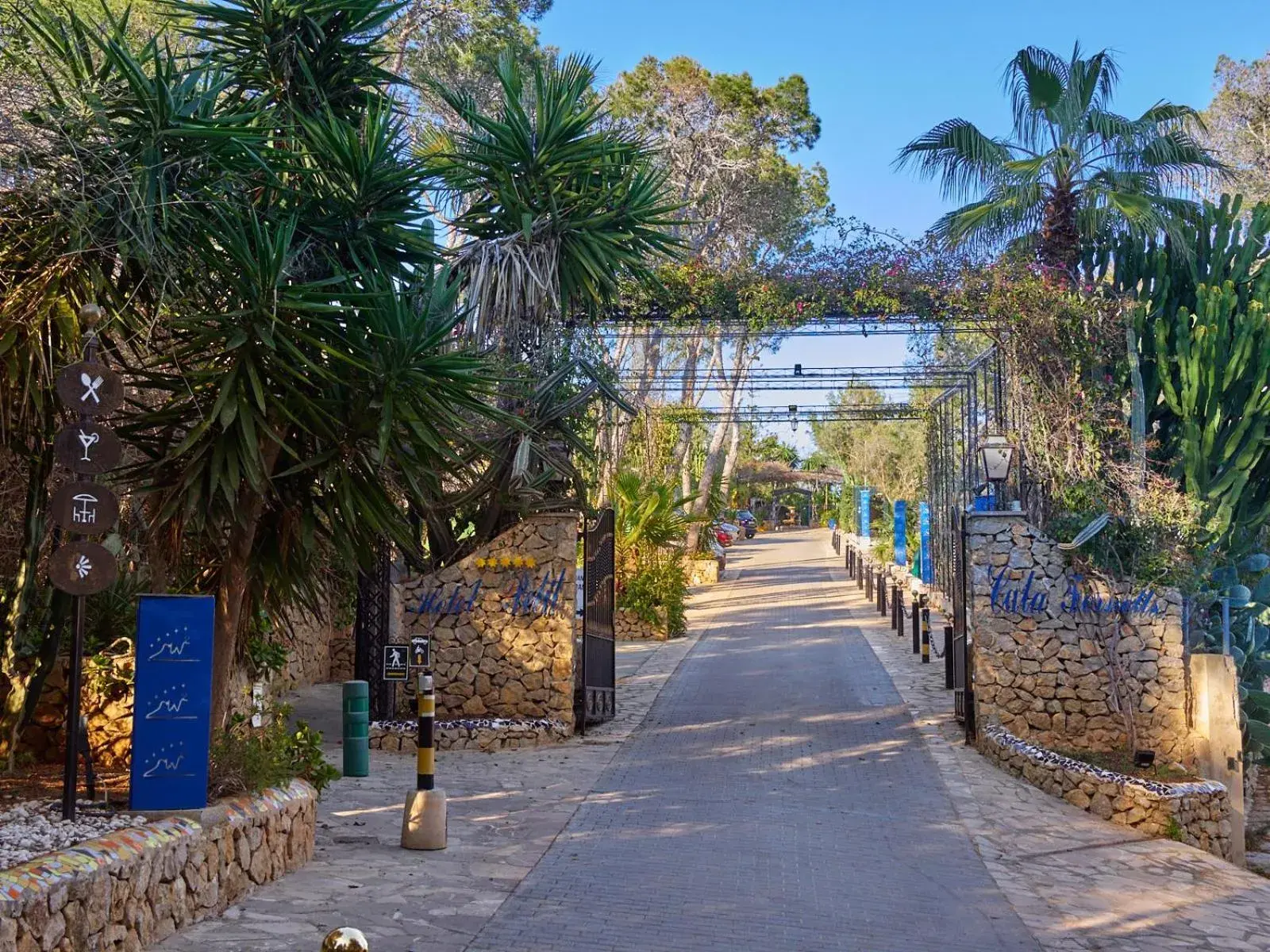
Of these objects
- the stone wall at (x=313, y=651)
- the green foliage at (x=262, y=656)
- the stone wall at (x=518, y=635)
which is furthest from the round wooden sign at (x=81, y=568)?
the stone wall at (x=313, y=651)

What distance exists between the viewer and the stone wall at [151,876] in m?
4.82

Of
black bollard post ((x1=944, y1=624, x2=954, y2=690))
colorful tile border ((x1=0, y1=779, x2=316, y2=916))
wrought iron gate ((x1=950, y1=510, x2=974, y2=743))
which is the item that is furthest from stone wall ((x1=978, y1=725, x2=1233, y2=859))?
colorful tile border ((x1=0, y1=779, x2=316, y2=916))

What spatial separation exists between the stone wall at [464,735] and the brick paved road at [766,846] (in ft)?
3.59

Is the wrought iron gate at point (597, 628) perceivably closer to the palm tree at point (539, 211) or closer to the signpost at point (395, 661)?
the palm tree at point (539, 211)

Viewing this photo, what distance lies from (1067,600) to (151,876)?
30.2 feet

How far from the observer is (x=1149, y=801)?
32.9 feet

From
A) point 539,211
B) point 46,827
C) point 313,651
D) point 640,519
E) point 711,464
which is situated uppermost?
point 539,211

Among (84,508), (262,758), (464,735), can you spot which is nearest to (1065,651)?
(464,735)

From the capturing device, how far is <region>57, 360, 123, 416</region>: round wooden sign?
5984 mm

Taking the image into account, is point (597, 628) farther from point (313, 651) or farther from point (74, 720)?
point (74, 720)

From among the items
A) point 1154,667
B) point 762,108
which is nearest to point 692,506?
point 762,108

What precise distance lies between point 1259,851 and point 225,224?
10.9 meters

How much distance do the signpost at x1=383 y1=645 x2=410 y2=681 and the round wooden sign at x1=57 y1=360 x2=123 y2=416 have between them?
16.4ft

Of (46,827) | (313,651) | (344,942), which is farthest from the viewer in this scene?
(313,651)
